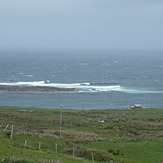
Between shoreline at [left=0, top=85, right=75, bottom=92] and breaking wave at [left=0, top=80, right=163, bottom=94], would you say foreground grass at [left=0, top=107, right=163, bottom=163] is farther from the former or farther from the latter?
breaking wave at [left=0, top=80, right=163, bottom=94]

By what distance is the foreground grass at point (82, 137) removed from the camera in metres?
23.9

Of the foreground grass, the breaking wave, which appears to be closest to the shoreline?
the breaking wave

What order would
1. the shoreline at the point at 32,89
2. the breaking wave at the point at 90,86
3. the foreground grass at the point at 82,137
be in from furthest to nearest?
the breaking wave at the point at 90,86
the shoreline at the point at 32,89
the foreground grass at the point at 82,137

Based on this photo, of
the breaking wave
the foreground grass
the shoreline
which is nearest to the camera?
the foreground grass

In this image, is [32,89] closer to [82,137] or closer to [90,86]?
[90,86]

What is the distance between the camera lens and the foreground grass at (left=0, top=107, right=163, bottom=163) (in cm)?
2391

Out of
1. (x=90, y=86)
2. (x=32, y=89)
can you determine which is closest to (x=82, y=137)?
(x=32, y=89)

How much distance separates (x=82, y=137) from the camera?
3922cm

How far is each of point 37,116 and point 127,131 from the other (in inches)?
897

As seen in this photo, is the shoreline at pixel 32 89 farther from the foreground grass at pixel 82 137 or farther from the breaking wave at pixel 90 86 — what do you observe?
the foreground grass at pixel 82 137

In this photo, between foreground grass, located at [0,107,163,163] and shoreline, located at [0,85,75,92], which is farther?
shoreline, located at [0,85,75,92]

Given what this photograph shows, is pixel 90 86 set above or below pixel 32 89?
above

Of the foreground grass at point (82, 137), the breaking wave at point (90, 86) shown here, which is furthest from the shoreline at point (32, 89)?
the foreground grass at point (82, 137)

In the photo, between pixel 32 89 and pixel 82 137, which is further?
pixel 32 89
